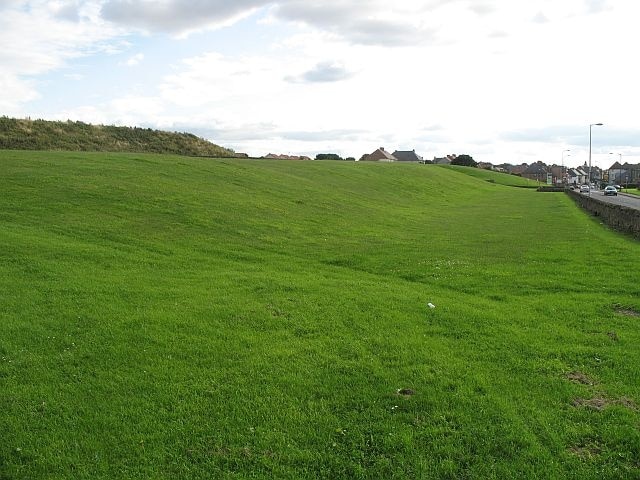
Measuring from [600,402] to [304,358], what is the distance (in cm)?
385

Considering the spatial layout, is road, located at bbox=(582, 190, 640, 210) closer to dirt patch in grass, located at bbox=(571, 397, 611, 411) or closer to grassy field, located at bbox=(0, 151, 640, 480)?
grassy field, located at bbox=(0, 151, 640, 480)

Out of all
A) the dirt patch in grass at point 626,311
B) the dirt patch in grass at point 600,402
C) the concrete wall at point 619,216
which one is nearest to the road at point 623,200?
the concrete wall at point 619,216

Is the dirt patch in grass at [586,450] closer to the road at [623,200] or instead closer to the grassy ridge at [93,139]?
the road at [623,200]

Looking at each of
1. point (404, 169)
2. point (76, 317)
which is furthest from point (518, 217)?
point (404, 169)

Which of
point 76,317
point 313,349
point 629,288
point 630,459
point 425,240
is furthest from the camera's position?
point 425,240

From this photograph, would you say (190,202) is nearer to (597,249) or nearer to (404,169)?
(597,249)

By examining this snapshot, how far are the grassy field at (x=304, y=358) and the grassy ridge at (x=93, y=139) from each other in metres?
32.6

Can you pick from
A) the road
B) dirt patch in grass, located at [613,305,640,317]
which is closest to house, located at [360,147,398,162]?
the road

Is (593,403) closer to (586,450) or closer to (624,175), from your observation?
(586,450)

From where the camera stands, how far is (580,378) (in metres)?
7.38

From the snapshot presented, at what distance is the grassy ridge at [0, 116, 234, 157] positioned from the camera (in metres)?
46.8

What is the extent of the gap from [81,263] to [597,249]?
52.6ft

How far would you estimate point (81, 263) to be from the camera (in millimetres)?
12953

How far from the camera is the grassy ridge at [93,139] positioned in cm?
4678
